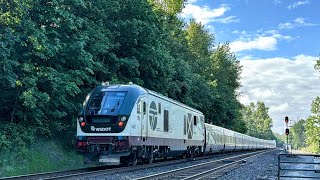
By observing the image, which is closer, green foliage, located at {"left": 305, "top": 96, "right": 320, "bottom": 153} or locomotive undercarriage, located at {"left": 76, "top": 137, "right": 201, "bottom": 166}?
locomotive undercarriage, located at {"left": 76, "top": 137, "right": 201, "bottom": 166}

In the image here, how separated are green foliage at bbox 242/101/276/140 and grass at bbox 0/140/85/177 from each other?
161 m

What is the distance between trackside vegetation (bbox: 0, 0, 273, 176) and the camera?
17109 mm

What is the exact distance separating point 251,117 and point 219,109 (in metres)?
132

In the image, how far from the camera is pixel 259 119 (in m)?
193

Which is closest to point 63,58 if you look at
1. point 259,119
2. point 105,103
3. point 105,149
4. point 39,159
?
point 105,103

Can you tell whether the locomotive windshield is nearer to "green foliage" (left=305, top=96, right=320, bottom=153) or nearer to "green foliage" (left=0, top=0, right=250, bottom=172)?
"green foliage" (left=0, top=0, right=250, bottom=172)

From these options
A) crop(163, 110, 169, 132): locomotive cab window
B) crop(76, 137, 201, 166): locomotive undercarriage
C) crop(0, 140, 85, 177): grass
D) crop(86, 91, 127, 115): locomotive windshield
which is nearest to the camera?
crop(0, 140, 85, 177): grass

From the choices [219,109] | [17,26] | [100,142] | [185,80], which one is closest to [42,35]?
[17,26]

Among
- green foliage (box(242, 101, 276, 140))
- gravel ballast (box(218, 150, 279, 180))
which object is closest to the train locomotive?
gravel ballast (box(218, 150, 279, 180))

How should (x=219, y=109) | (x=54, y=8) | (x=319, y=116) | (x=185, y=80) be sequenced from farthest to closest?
(x=319, y=116) → (x=219, y=109) → (x=185, y=80) → (x=54, y=8)

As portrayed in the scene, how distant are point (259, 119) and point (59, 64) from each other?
180420 mm

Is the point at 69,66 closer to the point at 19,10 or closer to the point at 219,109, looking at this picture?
the point at 19,10

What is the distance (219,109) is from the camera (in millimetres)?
62938

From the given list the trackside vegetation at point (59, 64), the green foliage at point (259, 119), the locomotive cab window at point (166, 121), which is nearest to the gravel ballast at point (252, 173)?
the locomotive cab window at point (166, 121)
